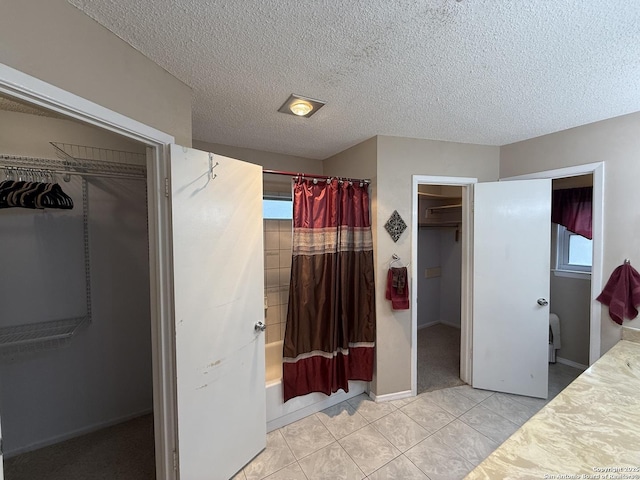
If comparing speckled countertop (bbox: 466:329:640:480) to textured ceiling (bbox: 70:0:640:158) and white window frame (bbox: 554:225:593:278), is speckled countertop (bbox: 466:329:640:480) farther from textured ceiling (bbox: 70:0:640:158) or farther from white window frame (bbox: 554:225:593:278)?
white window frame (bbox: 554:225:593:278)

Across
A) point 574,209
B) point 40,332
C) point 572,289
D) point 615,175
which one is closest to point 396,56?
point 615,175

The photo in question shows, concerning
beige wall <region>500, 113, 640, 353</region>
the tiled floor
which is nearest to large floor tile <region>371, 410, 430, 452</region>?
the tiled floor

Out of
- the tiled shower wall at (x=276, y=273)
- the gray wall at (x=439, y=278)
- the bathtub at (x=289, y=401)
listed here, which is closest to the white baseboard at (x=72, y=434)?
the bathtub at (x=289, y=401)

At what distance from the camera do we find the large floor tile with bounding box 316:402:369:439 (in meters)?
1.96

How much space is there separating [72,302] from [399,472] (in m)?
2.56

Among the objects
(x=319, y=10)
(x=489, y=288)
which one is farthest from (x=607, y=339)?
(x=319, y=10)

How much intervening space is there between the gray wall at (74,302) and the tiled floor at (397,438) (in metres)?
1.31

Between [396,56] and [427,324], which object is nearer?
[396,56]

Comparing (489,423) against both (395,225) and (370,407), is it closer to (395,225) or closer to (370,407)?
(370,407)

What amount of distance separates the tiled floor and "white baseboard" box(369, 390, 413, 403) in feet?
0.13

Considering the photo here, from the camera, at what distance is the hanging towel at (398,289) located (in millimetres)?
2207

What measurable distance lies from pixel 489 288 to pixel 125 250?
10.7 ft

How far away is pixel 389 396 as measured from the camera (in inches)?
90.7

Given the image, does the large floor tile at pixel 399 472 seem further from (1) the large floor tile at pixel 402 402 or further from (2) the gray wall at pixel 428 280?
(2) the gray wall at pixel 428 280
